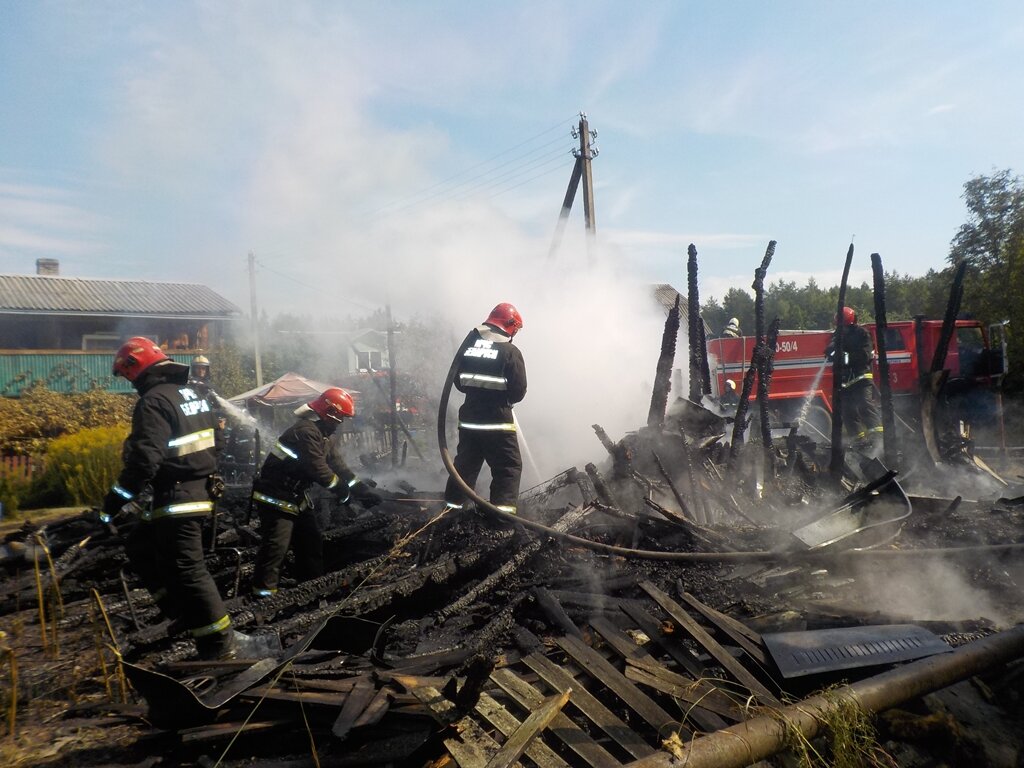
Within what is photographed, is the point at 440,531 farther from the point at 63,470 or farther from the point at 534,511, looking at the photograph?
the point at 63,470

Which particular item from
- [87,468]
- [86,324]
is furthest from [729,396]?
[86,324]

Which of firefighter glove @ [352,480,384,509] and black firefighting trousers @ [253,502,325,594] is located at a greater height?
firefighter glove @ [352,480,384,509]

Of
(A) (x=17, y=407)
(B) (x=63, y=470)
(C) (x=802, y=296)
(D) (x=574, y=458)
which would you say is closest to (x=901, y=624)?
(D) (x=574, y=458)

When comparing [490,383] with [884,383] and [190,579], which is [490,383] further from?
[884,383]

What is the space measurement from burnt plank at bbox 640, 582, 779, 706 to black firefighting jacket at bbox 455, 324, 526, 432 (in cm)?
210

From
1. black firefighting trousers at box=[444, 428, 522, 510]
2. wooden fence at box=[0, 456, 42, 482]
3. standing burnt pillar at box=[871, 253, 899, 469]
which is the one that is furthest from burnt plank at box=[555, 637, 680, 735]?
→ wooden fence at box=[0, 456, 42, 482]

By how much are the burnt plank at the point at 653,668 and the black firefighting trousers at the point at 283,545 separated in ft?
8.11

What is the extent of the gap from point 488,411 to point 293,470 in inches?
66.5

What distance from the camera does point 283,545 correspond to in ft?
16.5

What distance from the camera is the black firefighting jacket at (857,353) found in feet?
29.2

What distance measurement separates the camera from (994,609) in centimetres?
447

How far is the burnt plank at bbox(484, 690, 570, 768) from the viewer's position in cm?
Result: 256

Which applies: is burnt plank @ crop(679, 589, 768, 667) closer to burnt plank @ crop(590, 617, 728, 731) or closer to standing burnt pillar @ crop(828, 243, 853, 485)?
burnt plank @ crop(590, 617, 728, 731)

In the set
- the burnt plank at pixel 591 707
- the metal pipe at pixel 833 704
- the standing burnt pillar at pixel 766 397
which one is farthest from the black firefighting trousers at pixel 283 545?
the standing burnt pillar at pixel 766 397
